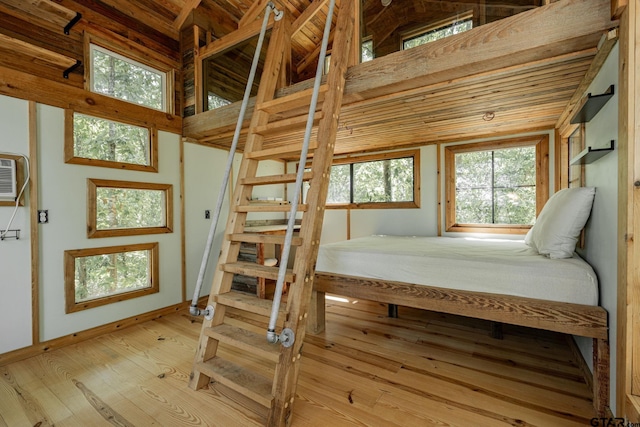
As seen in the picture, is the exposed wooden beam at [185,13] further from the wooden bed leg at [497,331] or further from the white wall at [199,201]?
the wooden bed leg at [497,331]

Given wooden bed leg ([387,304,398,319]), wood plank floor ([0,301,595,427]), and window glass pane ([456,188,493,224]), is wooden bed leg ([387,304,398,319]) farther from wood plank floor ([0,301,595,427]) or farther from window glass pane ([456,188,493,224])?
window glass pane ([456,188,493,224])

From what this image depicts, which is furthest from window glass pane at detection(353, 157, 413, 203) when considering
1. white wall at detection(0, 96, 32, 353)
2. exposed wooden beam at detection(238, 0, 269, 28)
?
white wall at detection(0, 96, 32, 353)

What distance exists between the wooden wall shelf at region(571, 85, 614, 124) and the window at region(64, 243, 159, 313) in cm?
383

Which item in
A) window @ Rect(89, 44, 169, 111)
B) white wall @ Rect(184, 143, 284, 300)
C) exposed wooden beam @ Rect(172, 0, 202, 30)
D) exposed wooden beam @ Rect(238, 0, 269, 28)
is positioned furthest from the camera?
white wall @ Rect(184, 143, 284, 300)

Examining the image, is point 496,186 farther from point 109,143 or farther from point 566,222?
point 109,143

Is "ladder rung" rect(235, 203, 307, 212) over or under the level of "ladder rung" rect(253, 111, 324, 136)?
under

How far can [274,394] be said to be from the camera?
56.6 inches

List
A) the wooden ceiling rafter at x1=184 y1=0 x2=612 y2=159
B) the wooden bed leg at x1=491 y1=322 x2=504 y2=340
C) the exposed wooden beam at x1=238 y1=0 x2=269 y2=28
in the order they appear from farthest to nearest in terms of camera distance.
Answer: the exposed wooden beam at x1=238 y1=0 x2=269 y2=28
the wooden bed leg at x1=491 y1=322 x2=504 y2=340
the wooden ceiling rafter at x1=184 y1=0 x2=612 y2=159

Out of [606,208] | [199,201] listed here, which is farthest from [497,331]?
[199,201]

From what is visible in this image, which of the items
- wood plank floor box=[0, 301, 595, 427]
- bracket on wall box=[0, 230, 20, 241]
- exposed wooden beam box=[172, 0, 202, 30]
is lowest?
wood plank floor box=[0, 301, 595, 427]

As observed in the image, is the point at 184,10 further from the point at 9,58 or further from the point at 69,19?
the point at 9,58

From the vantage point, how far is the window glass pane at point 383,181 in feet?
13.6

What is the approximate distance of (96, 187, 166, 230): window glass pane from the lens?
2.79m

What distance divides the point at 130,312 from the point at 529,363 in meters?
3.62
